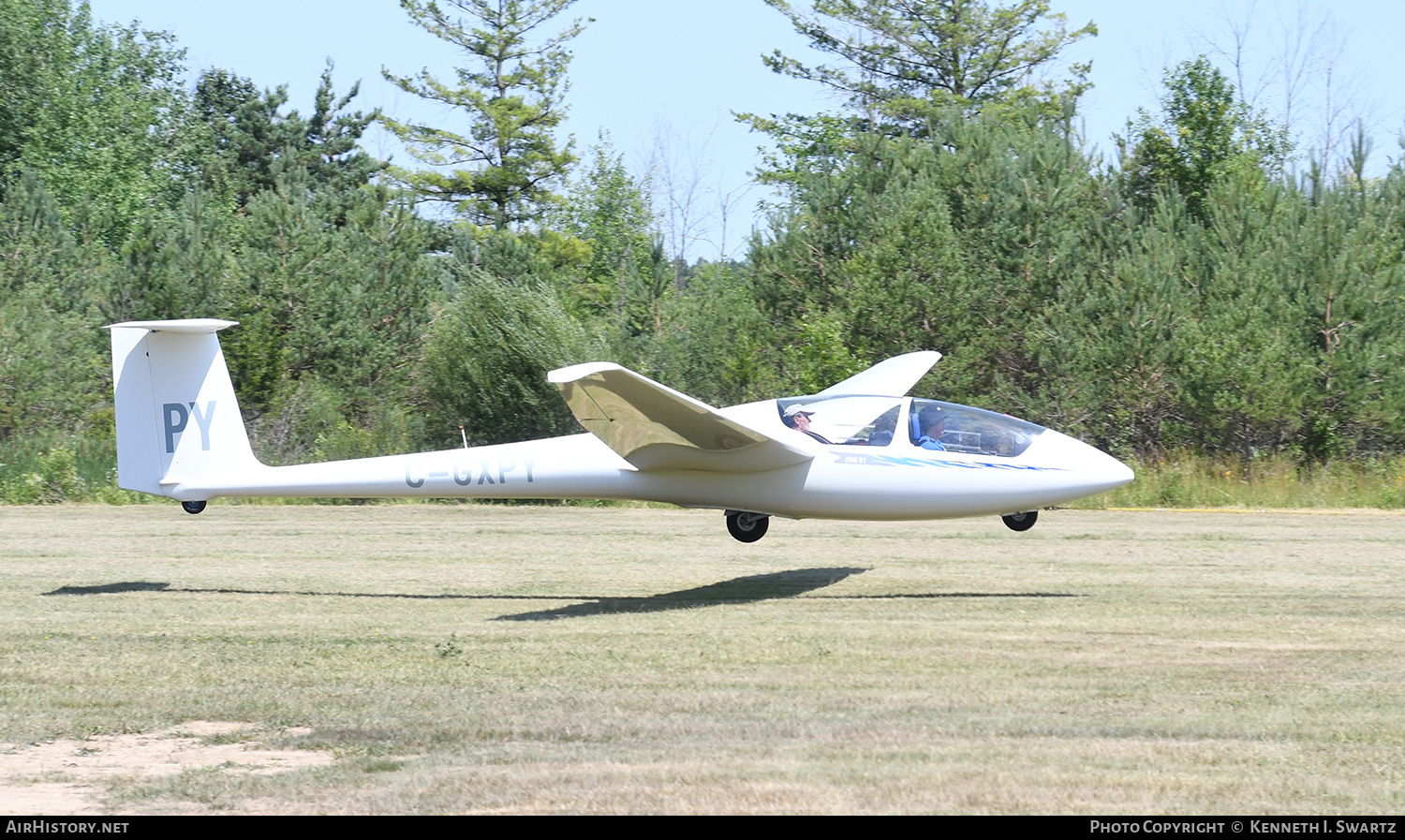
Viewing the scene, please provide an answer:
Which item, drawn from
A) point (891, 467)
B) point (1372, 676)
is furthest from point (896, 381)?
point (1372, 676)

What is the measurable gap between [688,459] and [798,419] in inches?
46.2

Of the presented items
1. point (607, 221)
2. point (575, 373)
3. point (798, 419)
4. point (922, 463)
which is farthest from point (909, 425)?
point (607, 221)

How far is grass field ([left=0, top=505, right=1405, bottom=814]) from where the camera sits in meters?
6.31

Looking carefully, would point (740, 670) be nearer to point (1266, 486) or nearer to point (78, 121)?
point (1266, 486)

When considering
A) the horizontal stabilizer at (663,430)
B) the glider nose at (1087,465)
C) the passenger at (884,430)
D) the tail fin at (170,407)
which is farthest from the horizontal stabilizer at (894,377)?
the tail fin at (170,407)

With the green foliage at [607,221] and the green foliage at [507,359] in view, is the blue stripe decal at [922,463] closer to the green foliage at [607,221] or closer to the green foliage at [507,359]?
the green foliage at [507,359]

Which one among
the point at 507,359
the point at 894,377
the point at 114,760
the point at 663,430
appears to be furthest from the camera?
the point at 507,359

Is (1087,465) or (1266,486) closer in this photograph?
(1087,465)

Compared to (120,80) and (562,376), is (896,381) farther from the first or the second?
(120,80)

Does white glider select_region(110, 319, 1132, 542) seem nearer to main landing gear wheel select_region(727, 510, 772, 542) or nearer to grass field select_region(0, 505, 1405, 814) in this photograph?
main landing gear wheel select_region(727, 510, 772, 542)

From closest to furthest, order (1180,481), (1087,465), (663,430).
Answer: (1087,465), (663,430), (1180,481)

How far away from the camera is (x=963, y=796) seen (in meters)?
6.01

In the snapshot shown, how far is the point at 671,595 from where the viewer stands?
13.1 metres
